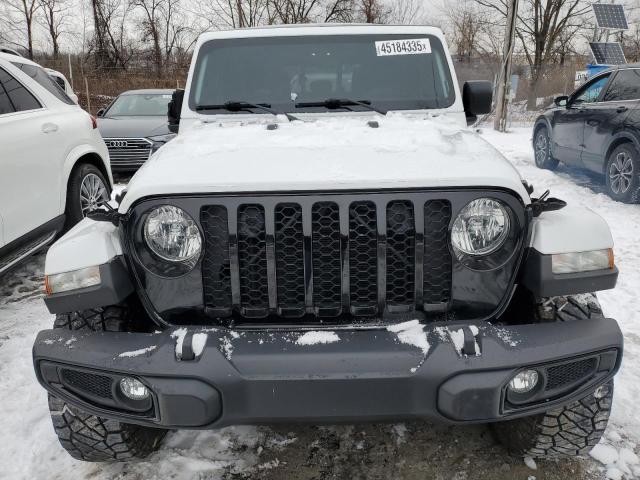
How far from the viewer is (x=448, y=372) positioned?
1.62m

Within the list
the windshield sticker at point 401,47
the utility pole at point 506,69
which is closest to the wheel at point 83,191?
the windshield sticker at point 401,47

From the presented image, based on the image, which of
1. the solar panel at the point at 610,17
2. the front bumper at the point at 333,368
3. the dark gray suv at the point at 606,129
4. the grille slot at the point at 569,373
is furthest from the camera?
the solar panel at the point at 610,17

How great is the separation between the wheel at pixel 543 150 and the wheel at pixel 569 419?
23.5 feet

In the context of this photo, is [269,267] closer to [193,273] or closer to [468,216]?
[193,273]

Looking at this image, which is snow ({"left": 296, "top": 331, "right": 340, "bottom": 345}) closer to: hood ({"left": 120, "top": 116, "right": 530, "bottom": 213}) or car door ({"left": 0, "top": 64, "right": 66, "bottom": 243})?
hood ({"left": 120, "top": 116, "right": 530, "bottom": 213})

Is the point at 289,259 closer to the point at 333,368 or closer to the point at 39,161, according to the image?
the point at 333,368

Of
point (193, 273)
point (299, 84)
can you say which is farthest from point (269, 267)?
point (299, 84)

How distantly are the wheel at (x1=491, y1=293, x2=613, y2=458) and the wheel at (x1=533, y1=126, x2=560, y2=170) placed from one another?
7161mm

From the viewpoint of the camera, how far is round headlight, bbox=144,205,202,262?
5.98 feet

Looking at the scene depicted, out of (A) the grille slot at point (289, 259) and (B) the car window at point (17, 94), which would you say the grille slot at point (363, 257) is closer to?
(A) the grille slot at point (289, 259)

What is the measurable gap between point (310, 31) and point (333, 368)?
242 cm

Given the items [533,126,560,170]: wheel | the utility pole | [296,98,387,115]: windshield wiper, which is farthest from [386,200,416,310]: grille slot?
the utility pole

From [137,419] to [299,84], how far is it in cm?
212

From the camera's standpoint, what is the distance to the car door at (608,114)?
20.9 ft
